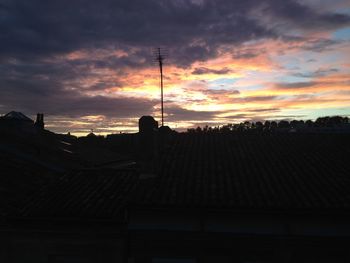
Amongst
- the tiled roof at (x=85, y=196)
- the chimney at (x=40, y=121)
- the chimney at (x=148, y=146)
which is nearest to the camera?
the tiled roof at (x=85, y=196)

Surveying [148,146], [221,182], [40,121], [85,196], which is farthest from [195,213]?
[40,121]

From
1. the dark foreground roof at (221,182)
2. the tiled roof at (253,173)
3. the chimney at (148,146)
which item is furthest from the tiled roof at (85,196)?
the tiled roof at (253,173)

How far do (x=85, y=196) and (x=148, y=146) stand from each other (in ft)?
9.30

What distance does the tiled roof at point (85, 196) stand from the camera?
1151 cm

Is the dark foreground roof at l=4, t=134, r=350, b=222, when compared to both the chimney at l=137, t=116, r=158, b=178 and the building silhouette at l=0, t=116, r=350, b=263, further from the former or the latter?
the chimney at l=137, t=116, r=158, b=178

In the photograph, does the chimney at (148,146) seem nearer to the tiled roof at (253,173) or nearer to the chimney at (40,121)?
the tiled roof at (253,173)

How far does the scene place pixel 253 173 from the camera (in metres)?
12.1

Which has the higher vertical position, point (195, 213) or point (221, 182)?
point (221, 182)

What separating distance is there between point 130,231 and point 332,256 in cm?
574

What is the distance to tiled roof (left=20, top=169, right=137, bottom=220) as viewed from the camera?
11508mm

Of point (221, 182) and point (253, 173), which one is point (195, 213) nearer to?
point (221, 182)

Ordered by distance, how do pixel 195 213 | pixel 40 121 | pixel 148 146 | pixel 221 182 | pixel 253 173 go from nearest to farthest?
pixel 195 213, pixel 221 182, pixel 253 173, pixel 148 146, pixel 40 121

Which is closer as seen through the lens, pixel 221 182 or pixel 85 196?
pixel 221 182

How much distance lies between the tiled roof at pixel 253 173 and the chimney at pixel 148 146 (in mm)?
426
